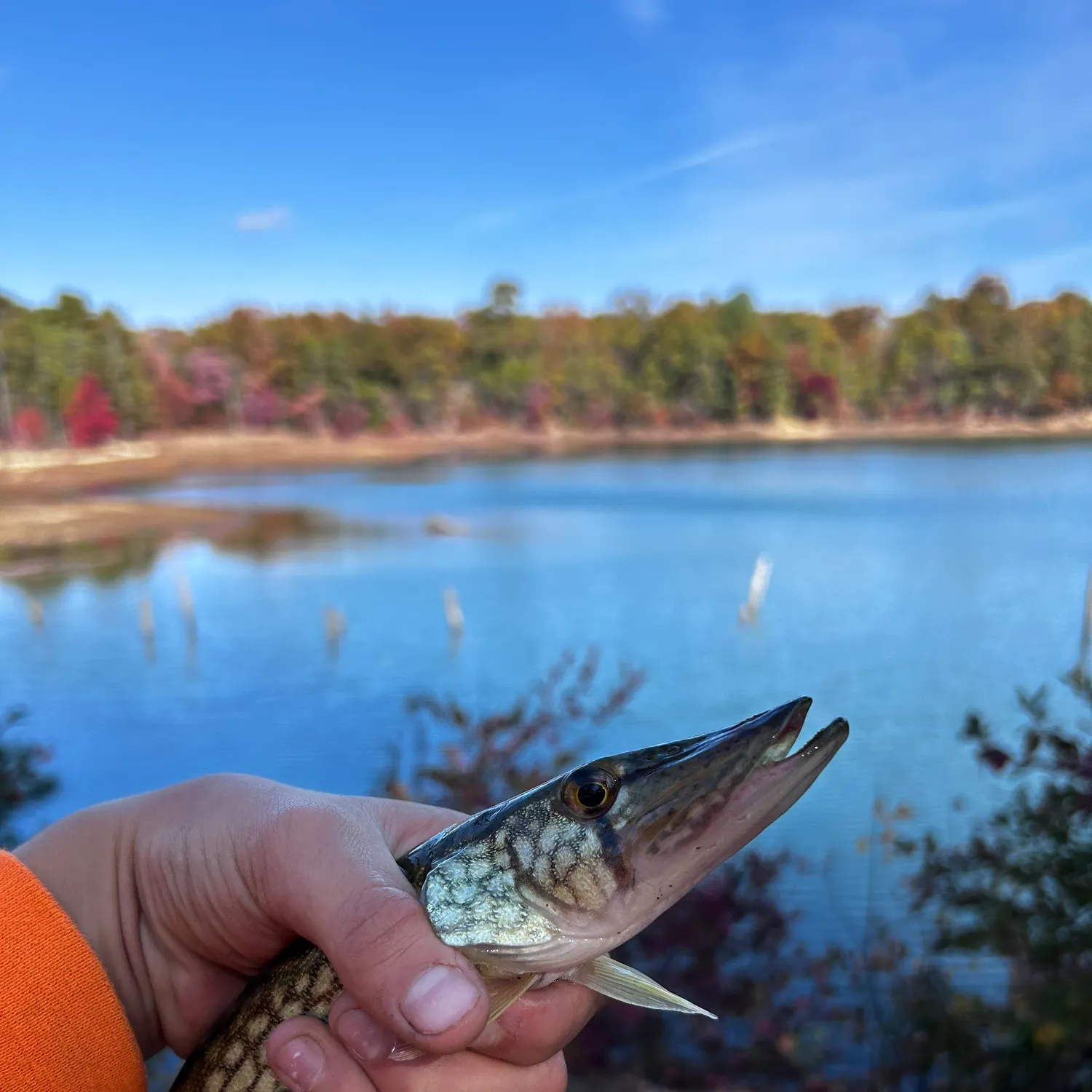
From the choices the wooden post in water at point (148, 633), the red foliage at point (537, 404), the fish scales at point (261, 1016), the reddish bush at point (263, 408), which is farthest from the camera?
the red foliage at point (537, 404)

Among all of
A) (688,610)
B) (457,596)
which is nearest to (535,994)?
(688,610)

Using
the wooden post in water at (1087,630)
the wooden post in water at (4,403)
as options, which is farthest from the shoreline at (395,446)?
the wooden post in water at (1087,630)

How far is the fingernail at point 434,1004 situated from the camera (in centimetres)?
133

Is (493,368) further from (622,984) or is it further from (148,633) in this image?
(622,984)

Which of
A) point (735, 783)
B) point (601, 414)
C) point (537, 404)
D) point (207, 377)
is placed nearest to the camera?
point (735, 783)

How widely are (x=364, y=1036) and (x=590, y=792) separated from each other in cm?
58

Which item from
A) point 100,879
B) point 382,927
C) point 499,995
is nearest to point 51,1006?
point 100,879

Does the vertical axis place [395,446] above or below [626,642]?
above

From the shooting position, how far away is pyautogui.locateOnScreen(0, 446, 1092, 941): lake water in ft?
27.4

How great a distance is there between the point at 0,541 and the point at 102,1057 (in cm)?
3089

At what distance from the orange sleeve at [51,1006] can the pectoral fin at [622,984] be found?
0.92 m

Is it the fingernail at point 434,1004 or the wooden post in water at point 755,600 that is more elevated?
the fingernail at point 434,1004

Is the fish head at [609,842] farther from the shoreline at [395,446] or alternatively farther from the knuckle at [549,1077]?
the shoreline at [395,446]

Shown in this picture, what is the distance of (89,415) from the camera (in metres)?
48.8
